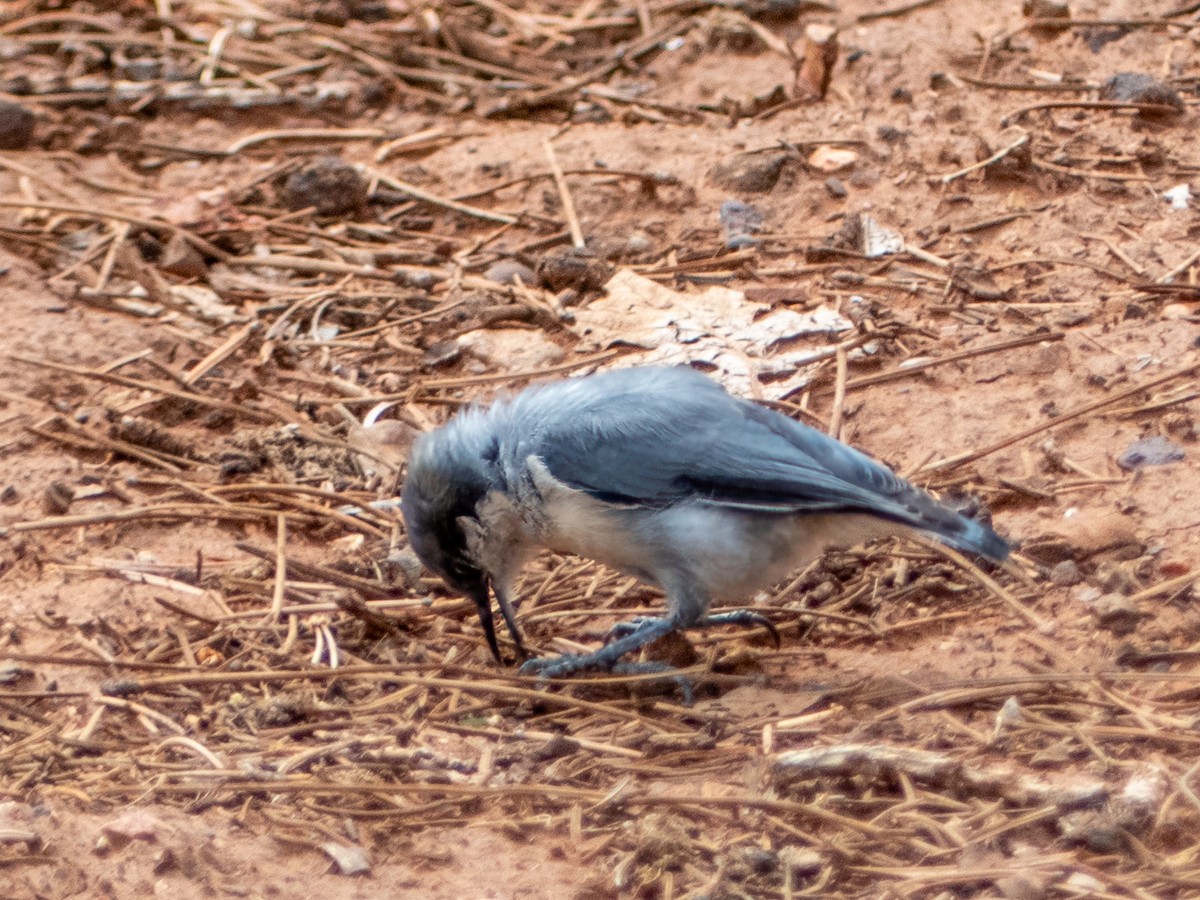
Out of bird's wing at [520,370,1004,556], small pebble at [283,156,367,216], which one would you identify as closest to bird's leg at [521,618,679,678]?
bird's wing at [520,370,1004,556]

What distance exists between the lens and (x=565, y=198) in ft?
22.6

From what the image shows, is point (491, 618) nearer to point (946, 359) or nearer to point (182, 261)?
point (946, 359)

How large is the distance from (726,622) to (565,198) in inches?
117

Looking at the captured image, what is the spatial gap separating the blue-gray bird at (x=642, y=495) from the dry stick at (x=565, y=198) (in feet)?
7.64

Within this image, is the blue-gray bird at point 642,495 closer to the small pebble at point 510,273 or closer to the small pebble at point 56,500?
the small pebble at point 56,500

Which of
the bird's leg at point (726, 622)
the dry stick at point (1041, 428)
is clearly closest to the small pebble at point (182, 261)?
the bird's leg at point (726, 622)

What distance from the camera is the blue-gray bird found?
414cm

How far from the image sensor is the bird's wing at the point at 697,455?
4043mm

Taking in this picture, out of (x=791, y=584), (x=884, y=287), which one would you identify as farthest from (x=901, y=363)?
(x=791, y=584)

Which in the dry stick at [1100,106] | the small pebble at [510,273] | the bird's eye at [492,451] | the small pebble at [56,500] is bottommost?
the small pebble at [510,273]

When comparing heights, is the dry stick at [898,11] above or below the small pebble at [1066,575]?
above

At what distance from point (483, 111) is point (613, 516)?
4.20 meters

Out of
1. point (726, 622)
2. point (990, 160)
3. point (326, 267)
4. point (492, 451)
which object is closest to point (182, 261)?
point (326, 267)

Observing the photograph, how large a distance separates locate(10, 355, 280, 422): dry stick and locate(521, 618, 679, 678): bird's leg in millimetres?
1837
